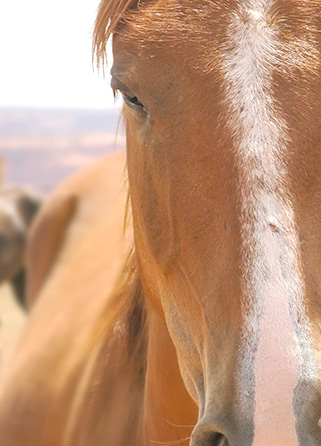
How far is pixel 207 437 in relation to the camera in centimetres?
117

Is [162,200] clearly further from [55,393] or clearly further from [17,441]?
[17,441]

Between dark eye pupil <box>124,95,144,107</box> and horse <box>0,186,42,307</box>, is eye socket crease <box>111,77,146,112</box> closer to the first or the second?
dark eye pupil <box>124,95,144,107</box>

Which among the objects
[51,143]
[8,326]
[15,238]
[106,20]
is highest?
[106,20]

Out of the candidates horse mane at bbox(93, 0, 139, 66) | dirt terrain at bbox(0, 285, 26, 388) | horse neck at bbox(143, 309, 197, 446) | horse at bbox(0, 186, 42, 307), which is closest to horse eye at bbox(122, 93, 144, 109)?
horse mane at bbox(93, 0, 139, 66)

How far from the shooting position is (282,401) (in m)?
1.08

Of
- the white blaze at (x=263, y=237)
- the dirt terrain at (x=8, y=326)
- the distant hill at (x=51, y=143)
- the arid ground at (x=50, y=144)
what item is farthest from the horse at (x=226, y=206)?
the distant hill at (x=51, y=143)

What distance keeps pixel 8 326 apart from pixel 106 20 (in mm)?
7057

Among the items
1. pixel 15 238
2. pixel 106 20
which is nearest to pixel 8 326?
pixel 15 238

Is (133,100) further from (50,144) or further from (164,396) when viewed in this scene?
(50,144)

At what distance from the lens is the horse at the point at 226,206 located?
1.10 metres

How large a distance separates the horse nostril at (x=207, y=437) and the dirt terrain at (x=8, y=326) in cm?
565

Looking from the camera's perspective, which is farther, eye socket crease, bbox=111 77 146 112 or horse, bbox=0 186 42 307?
horse, bbox=0 186 42 307

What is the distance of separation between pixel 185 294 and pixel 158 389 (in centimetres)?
48

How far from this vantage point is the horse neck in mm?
1727
